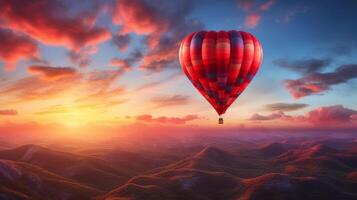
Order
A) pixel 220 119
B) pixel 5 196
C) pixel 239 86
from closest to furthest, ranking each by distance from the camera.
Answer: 1. pixel 220 119
2. pixel 239 86
3. pixel 5 196

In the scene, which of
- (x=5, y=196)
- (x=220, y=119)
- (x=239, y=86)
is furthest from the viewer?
(x=5, y=196)

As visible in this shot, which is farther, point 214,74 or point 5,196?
point 5,196

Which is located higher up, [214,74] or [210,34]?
[210,34]

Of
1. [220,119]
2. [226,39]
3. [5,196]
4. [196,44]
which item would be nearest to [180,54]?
[196,44]

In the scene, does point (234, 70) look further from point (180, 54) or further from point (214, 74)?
point (180, 54)

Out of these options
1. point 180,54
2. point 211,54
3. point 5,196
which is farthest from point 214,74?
point 5,196

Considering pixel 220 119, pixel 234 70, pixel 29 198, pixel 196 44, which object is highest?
pixel 196 44
